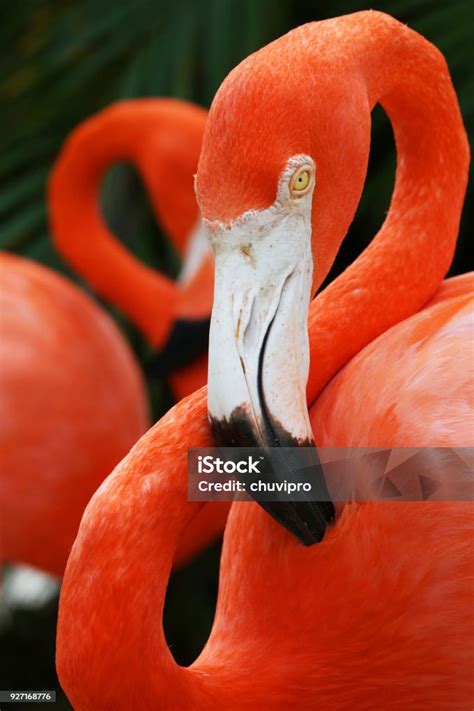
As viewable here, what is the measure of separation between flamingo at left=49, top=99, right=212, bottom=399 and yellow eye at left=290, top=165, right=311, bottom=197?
1504 mm

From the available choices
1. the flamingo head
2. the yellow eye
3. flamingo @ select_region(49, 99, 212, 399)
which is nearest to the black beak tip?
the flamingo head

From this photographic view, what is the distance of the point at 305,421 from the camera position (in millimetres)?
1143

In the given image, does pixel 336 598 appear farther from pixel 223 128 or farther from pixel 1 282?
pixel 1 282

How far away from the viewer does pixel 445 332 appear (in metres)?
1.33

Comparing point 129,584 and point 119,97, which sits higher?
point 129,584

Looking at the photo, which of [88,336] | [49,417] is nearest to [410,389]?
[49,417]

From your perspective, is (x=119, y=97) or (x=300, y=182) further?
(x=119, y=97)

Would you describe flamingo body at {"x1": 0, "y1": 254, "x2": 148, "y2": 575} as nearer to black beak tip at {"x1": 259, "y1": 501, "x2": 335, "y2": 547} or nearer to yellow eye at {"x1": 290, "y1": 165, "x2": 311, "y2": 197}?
black beak tip at {"x1": 259, "y1": 501, "x2": 335, "y2": 547}

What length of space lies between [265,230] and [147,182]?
189 centimetres

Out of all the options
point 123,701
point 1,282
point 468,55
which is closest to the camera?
point 123,701

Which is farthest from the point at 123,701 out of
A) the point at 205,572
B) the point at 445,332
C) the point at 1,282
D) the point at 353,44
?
the point at 205,572

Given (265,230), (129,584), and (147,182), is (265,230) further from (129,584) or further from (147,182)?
(147,182)

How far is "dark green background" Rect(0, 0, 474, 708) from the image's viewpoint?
9.09 feet

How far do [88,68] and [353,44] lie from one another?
2.02 metres
